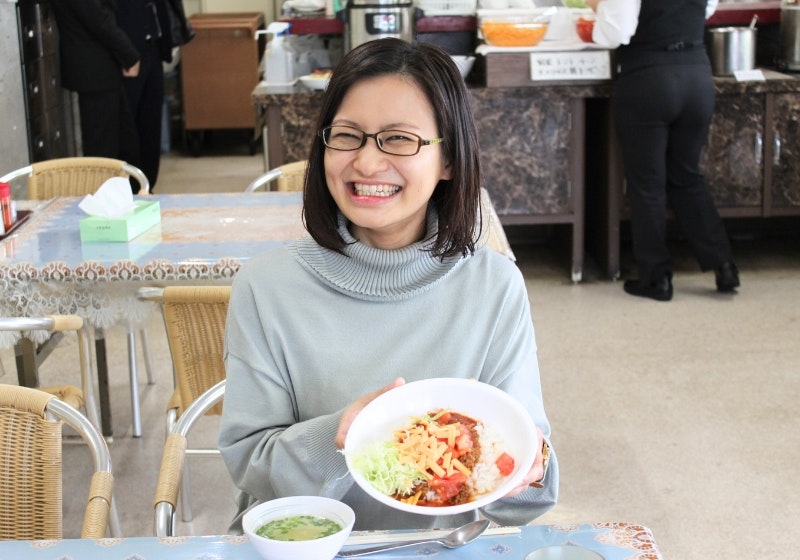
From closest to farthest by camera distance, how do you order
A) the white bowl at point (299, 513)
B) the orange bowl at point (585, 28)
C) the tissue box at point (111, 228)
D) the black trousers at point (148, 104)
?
1. the white bowl at point (299, 513)
2. the tissue box at point (111, 228)
3. the orange bowl at point (585, 28)
4. the black trousers at point (148, 104)

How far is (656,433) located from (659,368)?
0.54 metres

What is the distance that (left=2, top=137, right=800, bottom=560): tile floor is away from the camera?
285 cm

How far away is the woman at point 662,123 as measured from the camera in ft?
13.7

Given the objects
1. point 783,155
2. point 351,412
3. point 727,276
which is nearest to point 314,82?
point 727,276

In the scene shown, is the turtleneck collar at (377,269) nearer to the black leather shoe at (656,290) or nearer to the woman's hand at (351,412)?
the woman's hand at (351,412)

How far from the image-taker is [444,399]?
132 centimetres

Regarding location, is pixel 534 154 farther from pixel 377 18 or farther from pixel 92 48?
pixel 92 48

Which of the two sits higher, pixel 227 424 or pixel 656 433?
pixel 227 424

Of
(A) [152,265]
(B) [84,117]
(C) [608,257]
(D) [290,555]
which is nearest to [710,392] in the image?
(C) [608,257]

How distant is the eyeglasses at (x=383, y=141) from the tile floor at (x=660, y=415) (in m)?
1.56

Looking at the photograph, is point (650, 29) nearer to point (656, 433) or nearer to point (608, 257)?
point (608, 257)

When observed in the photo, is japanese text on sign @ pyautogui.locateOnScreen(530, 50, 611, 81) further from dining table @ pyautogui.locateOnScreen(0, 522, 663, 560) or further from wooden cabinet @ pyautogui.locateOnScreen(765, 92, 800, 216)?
dining table @ pyautogui.locateOnScreen(0, 522, 663, 560)

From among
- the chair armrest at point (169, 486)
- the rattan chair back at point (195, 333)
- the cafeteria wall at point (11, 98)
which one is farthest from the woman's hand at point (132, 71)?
the chair armrest at point (169, 486)

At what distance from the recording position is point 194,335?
242 centimetres
